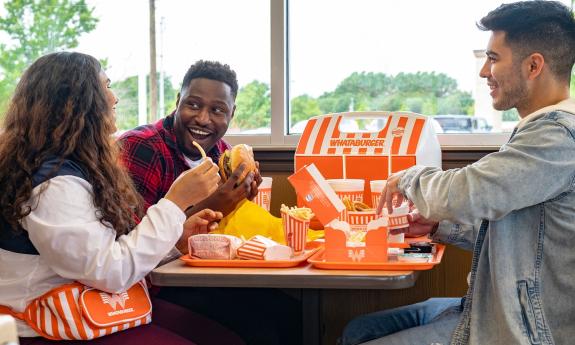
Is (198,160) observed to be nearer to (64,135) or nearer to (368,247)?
(64,135)

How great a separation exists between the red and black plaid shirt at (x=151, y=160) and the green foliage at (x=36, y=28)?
1172mm

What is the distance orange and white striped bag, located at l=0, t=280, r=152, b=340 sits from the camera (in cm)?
159

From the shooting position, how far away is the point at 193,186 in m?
1.89

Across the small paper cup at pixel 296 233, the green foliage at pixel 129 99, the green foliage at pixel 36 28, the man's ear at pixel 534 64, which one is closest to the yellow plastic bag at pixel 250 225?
the small paper cup at pixel 296 233

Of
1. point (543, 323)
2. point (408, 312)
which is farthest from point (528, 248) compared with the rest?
point (408, 312)

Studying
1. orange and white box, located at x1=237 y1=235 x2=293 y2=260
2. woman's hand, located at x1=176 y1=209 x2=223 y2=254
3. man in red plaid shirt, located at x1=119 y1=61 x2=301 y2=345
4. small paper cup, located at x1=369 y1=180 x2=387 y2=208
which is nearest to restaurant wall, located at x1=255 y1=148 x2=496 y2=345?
man in red plaid shirt, located at x1=119 y1=61 x2=301 y2=345

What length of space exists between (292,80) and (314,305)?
5.48ft

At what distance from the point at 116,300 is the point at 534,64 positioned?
114cm

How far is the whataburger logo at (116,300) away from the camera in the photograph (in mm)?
1651

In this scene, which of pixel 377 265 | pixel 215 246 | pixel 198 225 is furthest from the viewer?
pixel 198 225

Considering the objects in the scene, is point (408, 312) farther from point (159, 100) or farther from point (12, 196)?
point (159, 100)

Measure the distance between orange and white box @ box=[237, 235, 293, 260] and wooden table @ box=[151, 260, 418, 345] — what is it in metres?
0.06

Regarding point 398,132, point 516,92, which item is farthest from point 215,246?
point 398,132

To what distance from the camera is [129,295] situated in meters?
1.72
